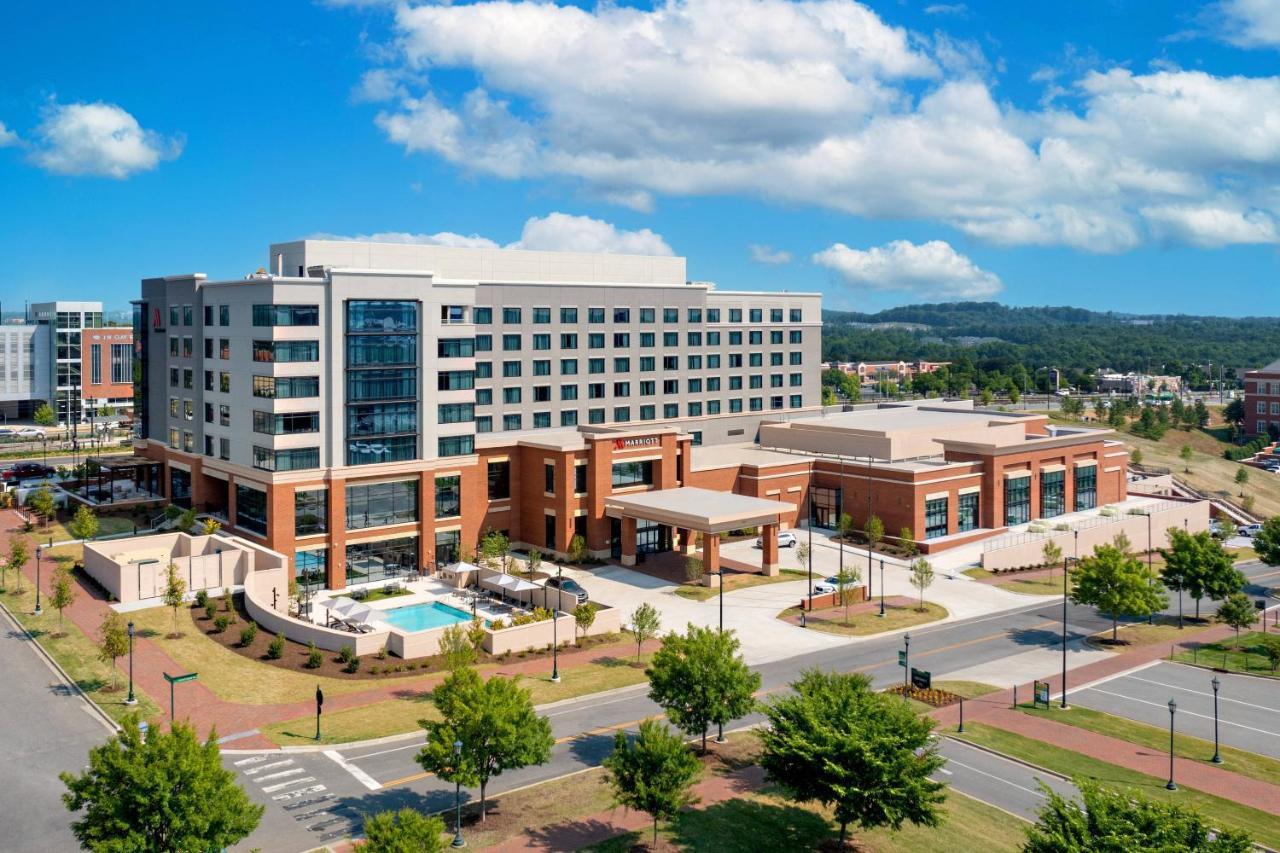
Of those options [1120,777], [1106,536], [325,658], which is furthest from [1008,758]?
[1106,536]

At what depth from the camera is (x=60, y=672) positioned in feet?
166

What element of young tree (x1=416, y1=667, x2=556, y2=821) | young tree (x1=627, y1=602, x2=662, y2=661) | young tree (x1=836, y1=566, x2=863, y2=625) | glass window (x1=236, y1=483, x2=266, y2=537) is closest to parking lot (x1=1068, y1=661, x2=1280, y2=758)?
young tree (x1=836, y1=566, x2=863, y2=625)

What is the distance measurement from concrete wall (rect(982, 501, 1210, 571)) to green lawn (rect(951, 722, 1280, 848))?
36750 mm

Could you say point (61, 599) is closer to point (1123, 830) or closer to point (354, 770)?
point (354, 770)

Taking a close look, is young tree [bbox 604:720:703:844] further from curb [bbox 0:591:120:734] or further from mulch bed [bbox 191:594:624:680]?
curb [bbox 0:591:120:734]

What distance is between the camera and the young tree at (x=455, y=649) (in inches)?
1954

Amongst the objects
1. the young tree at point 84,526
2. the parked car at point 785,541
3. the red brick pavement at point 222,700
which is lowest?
the red brick pavement at point 222,700

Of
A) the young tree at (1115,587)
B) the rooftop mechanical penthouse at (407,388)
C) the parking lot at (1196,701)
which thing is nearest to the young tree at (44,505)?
the rooftop mechanical penthouse at (407,388)

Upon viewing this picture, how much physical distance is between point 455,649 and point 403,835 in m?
23.4

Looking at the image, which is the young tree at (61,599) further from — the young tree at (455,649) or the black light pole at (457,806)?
the black light pole at (457,806)

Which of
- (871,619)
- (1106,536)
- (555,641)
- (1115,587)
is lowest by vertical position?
(871,619)

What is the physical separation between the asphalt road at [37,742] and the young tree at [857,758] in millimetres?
24616

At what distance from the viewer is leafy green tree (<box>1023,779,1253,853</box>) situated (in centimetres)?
2714

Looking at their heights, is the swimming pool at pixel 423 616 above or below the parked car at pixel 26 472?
below
